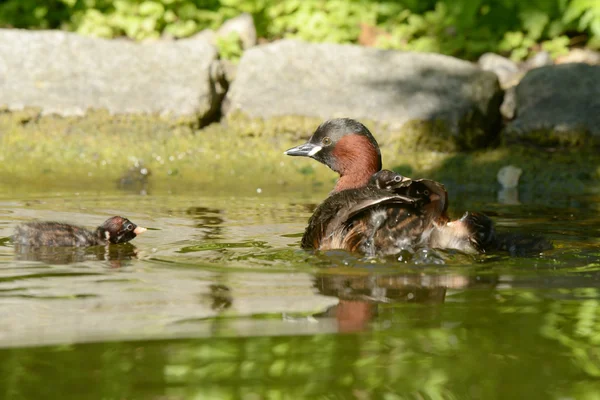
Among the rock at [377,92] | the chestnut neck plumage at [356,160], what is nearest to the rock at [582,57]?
the rock at [377,92]

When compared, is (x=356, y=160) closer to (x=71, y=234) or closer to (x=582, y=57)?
(x=71, y=234)

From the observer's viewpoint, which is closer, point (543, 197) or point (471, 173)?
point (543, 197)

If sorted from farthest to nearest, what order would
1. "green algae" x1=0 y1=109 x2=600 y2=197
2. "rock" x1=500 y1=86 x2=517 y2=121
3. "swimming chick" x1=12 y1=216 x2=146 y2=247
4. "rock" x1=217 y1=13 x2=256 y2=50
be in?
"rock" x1=217 y1=13 x2=256 y2=50 → "rock" x1=500 y1=86 x2=517 y2=121 → "green algae" x1=0 y1=109 x2=600 y2=197 → "swimming chick" x1=12 y1=216 x2=146 y2=247

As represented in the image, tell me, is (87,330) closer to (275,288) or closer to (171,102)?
(275,288)

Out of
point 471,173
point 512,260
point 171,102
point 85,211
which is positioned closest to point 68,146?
point 171,102

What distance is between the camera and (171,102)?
9.75 m

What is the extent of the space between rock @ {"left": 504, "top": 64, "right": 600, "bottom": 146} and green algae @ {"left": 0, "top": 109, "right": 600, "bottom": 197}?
0.16m

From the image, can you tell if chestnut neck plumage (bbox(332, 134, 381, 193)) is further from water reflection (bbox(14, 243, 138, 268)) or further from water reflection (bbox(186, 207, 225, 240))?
water reflection (bbox(14, 243, 138, 268))

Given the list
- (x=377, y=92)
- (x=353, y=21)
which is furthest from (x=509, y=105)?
(x=353, y=21)

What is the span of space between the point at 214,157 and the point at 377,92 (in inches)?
66.5

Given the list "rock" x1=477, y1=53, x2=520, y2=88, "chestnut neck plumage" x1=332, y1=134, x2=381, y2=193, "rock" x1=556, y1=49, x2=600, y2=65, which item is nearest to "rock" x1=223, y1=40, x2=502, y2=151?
"rock" x1=477, y1=53, x2=520, y2=88

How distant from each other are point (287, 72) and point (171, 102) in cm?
120

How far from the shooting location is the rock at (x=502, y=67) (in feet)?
35.2

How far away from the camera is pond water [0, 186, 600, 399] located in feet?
9.67
